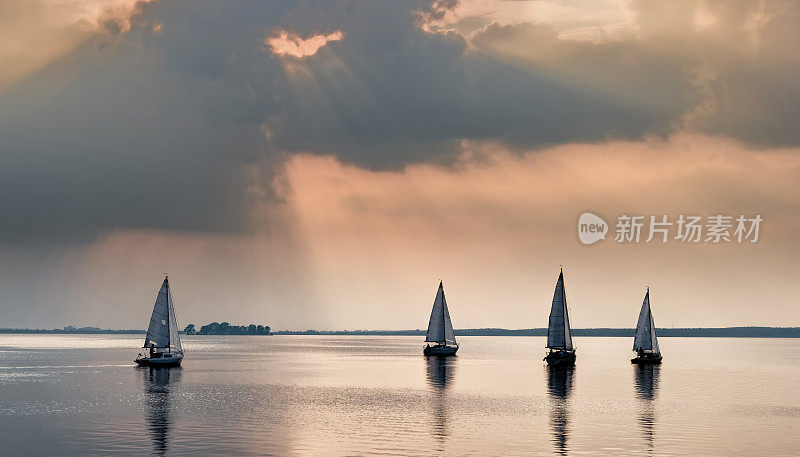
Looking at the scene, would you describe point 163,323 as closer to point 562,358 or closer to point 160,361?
point 160,361

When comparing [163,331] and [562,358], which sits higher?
[163,331]

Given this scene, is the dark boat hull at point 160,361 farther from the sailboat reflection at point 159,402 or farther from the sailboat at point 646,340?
the sailboat at point 646,340

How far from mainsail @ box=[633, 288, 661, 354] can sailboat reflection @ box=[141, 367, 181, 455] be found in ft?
261

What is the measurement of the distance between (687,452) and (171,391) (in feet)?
221

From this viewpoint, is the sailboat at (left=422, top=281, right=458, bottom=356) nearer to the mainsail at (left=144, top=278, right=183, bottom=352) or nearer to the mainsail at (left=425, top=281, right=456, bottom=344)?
the mainsail at (left=425, top=281, right=456, bottom=344)

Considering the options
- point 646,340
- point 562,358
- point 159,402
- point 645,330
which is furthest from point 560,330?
point 159,402

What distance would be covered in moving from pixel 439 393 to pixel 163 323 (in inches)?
2019

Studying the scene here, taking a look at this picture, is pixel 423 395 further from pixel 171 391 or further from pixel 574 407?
pixel 171 391

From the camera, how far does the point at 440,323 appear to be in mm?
189375

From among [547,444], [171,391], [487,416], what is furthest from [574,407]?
[171,391]

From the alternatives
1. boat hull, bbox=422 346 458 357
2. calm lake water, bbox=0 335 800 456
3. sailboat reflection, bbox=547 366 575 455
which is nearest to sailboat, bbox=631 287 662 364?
sailboat reflection, bbox=547 366 575 455

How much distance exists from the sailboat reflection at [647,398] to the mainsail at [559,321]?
12.7 meters

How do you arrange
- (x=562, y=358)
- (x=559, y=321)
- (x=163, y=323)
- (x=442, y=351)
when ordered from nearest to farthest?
(x=163, y=323), (x=559, y=321), (x=562, y=358), (x=442, y=351)

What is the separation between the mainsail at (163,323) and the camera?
138 m
